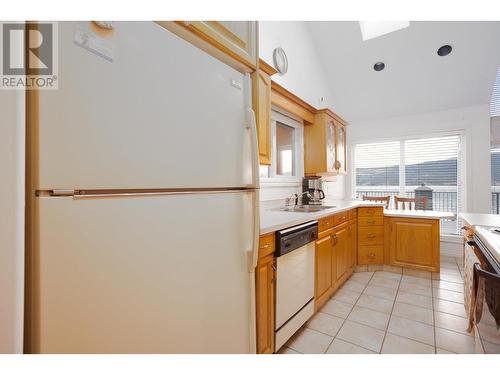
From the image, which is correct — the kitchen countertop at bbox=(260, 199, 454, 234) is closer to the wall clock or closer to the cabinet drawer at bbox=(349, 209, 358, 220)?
the cabinet drawer at bbox=(349, 209, 358, 220)

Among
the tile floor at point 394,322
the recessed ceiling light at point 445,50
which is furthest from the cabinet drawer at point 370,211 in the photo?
the recessed ceiling light at point 445,50

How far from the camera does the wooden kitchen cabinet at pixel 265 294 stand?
135cm

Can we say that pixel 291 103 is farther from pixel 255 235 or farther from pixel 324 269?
pixel 255 235

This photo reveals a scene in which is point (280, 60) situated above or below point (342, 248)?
above

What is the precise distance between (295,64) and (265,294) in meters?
2.86

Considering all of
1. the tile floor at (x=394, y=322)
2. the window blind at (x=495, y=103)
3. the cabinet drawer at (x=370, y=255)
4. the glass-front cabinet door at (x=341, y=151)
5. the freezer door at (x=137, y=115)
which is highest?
the window blind at (x=495, y=103)

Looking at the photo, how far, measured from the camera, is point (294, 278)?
1.67 metres

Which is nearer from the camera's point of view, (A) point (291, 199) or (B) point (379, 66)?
(A) point (291, 199)

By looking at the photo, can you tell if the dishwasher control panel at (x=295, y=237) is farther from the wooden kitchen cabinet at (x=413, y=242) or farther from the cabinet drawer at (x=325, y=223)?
the wooden kitchen cabinet at (x=413, y=242)

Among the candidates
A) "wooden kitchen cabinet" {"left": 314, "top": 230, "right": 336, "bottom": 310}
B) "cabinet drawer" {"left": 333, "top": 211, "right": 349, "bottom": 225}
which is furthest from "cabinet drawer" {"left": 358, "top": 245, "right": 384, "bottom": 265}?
"wooden kitchen cabinet" {"left": 314, "top": 230, "right": 336, "bottom": 310}

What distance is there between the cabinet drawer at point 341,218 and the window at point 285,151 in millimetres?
749

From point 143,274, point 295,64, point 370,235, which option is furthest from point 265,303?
point 295,64
